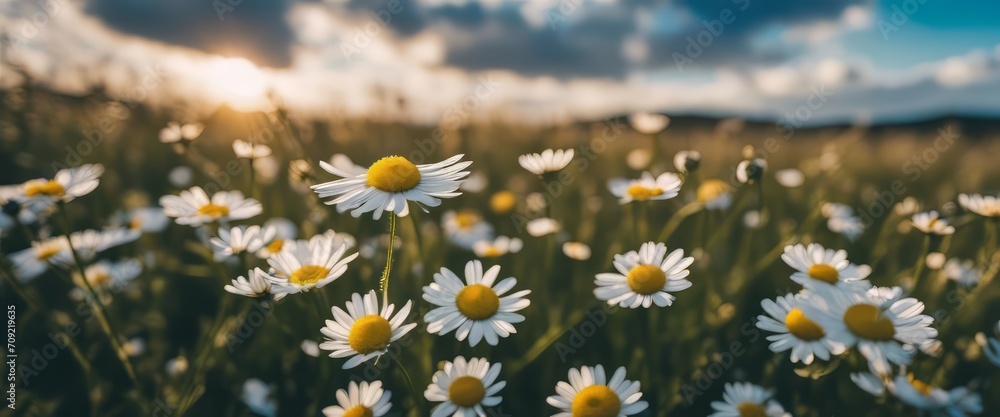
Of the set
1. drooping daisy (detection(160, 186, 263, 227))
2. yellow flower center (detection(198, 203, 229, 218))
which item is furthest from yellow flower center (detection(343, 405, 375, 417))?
yellow flower center (detection(198, 203, 229, 218))

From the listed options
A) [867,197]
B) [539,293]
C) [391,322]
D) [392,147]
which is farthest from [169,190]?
[867,197]

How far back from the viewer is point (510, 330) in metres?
1.42

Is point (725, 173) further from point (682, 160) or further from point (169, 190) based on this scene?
point (169, 190)

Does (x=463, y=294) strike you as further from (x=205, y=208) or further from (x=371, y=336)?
(x=205, y=208)

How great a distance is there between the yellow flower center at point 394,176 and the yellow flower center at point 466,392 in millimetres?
522

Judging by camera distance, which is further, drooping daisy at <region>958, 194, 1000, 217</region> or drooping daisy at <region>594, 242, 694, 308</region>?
drooping daisy at <region>958, 194, 1000, 217</region>

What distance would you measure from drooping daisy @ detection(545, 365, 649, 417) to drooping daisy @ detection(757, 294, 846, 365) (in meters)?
0.36

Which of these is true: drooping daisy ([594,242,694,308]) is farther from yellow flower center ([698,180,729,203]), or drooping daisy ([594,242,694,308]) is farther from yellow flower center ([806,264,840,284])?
yellow flower center ([698,180,729,203])

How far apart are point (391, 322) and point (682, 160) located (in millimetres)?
1227

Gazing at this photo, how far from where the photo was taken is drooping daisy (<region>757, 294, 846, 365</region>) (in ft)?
4.72

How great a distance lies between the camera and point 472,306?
155 centimetres

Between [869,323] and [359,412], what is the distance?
4.10 feet

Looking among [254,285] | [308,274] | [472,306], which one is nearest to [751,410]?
[472,306]

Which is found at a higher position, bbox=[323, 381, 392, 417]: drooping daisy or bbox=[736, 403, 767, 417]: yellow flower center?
bbox=[323, 381, 392, 417]: drooping daisy
